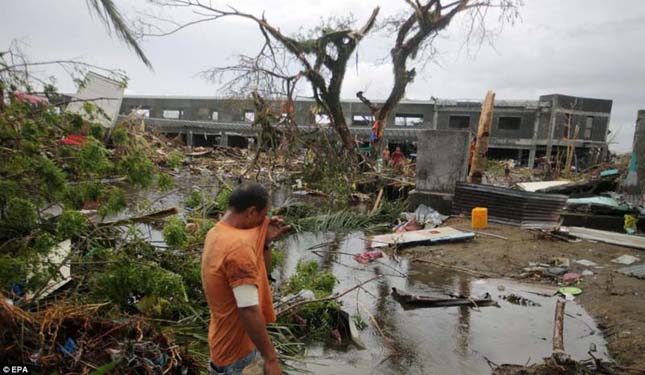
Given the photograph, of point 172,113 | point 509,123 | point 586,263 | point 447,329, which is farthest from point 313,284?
point 172,113

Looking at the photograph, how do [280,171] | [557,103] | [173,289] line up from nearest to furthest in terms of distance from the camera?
[173,289] → [280,171] → [557,103]

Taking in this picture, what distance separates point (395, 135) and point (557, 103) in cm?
1182

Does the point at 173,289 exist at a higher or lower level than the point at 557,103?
lower

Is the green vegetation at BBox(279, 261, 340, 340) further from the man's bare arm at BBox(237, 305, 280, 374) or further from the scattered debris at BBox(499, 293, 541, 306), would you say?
the scattered debris at BBox(499, 293, 541, 306)

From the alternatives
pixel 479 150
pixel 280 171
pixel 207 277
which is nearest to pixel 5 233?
pixel 207 277

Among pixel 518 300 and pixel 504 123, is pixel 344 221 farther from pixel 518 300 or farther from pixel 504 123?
pixel 504 123

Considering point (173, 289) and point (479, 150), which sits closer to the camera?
point (173, 289)

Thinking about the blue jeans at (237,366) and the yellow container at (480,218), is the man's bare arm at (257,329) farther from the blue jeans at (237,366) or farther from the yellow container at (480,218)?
the yellow container at (480,218)

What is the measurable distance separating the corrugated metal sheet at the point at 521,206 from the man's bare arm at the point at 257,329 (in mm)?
7058

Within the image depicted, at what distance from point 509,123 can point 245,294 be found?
32804mm

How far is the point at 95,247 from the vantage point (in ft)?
12.2

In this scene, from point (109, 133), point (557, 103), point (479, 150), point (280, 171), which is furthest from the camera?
point (557, 103)

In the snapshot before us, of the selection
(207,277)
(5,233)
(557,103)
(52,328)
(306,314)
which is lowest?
(306,314)

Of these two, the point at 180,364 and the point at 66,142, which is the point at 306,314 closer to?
the point at 180,364
